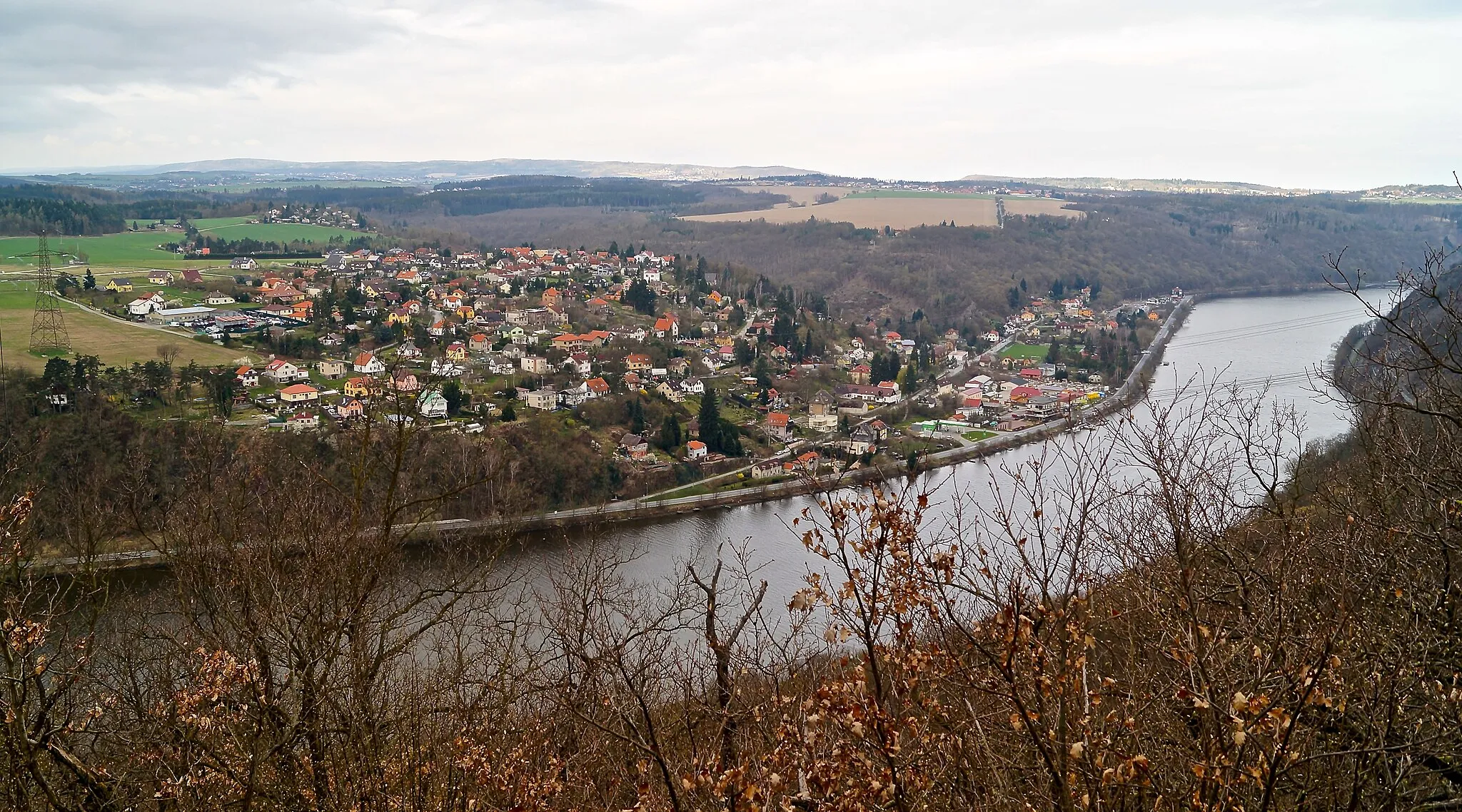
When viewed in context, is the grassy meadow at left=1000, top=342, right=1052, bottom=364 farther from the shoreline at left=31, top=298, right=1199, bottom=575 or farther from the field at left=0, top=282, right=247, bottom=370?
the field at left=0, top=282, right=247, bottom=370

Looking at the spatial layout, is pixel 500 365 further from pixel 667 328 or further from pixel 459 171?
pixel 459 171

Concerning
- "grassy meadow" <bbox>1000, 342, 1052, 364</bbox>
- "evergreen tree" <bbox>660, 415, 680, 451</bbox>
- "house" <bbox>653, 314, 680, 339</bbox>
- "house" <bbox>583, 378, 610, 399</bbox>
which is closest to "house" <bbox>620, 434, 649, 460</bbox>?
"evergreen tree" <bbox>660, 415, 680, 451</bbox>

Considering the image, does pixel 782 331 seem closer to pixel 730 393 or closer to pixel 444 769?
pixel 730 393

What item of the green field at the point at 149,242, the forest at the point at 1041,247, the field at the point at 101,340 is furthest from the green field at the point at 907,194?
the field at the point at 101,340

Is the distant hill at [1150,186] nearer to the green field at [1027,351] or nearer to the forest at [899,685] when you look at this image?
the green field at [1027,351]

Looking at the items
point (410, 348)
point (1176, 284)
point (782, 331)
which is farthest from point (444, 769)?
Result: point (1176, 284)

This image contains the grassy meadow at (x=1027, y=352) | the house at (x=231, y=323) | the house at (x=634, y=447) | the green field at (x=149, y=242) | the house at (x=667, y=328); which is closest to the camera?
the house at (x=634, y=447)
